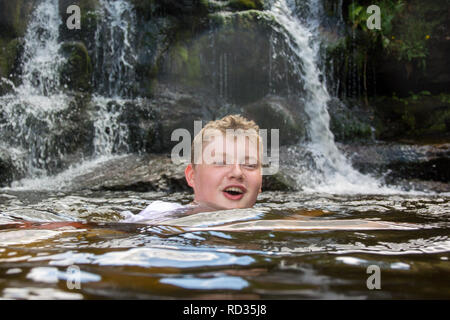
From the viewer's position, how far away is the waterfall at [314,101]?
25.0 ft

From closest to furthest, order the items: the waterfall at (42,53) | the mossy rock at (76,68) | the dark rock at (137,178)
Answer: the dark rock at (137,178)
the waterfall at (42,53)
the mossy rock at (76,68)

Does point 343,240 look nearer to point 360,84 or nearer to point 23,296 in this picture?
point 23,296

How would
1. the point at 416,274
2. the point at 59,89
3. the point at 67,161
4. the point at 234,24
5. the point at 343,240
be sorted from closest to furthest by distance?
the point at 416,274 < the point at 343,240 < the point at 67,161 < the point at 59,89 < the point at 234,24

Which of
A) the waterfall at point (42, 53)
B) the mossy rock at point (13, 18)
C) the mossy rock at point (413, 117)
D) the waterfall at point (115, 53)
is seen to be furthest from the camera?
the mossy rock at point (413, 117)

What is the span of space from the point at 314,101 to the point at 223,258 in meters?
9.22

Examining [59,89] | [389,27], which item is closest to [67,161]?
[59,89]

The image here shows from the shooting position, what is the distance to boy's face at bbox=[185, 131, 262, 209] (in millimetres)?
2799

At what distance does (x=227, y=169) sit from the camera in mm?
2816

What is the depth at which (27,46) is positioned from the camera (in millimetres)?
9797

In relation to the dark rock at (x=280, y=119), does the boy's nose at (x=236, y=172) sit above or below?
below
